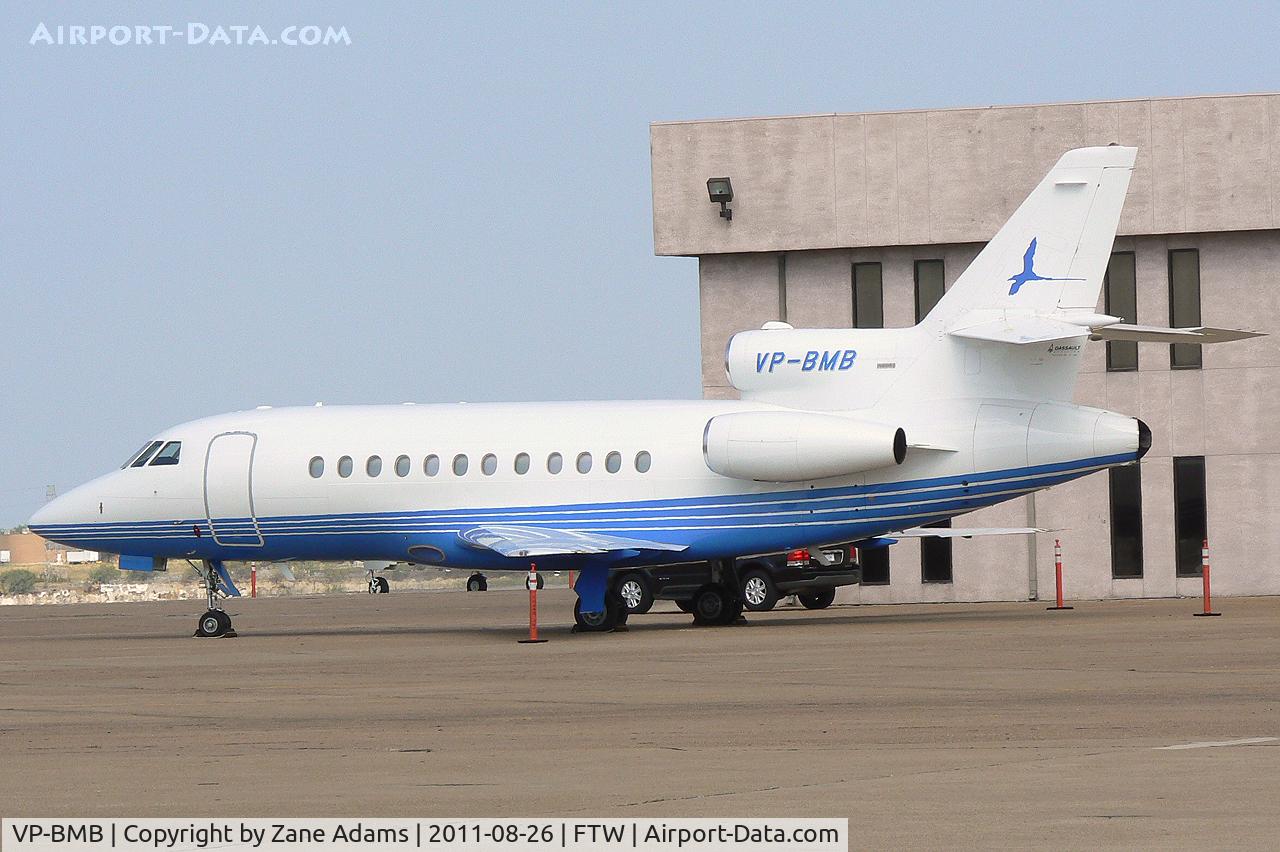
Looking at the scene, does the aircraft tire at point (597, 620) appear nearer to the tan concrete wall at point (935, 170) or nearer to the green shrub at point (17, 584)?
the tan concrete wall at point (935, 170)

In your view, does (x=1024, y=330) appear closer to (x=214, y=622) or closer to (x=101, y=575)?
(x=214, y=622)

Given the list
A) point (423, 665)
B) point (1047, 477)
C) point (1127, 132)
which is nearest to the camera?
point (423, 665)

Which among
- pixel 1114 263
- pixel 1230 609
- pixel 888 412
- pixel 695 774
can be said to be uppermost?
pixel 1114 263

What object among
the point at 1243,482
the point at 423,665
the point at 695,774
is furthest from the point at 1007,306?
the point at 695,774

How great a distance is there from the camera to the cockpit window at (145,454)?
29.0 metres

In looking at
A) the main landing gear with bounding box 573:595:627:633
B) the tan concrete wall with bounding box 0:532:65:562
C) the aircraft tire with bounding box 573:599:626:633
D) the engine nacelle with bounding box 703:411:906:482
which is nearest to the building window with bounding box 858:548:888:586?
the main landing gear with bounding box 573:595:627:633

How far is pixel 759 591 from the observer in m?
29.5

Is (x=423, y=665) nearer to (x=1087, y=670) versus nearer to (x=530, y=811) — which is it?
(x=1087, y=670)

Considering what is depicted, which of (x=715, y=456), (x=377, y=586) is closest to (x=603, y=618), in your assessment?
(x=715, y=456)

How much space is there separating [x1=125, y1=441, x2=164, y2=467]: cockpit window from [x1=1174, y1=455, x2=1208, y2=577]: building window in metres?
19.8

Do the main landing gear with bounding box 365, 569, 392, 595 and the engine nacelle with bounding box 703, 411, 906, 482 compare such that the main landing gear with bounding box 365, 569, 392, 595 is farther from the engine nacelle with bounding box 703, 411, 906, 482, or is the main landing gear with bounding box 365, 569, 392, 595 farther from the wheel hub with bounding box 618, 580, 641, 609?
the engine nacelle with bounding box 703, 411, 906, 482

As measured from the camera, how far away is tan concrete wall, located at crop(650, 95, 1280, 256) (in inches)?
1385

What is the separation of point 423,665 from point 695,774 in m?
10.5

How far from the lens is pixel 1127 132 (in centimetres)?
3550
